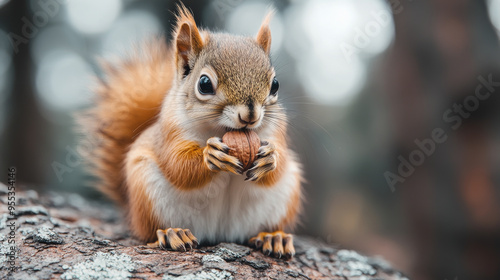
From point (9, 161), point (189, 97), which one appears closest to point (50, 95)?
point (9, 161)

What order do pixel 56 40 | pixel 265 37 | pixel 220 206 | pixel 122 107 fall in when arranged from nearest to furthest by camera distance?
pixel 220 206 < pixel 265 37 < pixel 122 107 < pixel 56 40

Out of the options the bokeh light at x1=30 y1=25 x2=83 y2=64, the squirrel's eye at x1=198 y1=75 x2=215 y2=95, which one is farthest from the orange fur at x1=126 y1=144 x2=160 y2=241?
the bokeh light at x1=30 y1=25 x2=83 y2=64

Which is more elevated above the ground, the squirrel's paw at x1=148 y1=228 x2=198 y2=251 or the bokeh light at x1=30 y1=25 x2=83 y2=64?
the bokeh light at x1=30 y1=25 x2=83 y2=64

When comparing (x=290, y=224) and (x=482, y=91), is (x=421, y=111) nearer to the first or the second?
(x=482, y=91)

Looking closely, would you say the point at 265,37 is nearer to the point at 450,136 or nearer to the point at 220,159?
the point at 220,159

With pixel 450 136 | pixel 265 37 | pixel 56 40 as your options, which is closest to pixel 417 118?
pixel 450 136

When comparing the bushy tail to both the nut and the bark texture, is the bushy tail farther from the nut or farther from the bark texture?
the nut

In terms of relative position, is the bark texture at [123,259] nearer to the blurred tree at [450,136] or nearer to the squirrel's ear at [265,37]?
the squirrel's ear at [265,37]

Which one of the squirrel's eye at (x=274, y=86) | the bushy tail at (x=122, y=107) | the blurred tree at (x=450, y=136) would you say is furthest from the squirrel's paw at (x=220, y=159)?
the blurred tree at (x=450, y=136)
